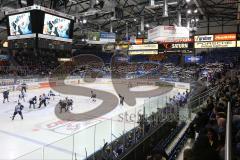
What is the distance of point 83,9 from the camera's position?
988 inches

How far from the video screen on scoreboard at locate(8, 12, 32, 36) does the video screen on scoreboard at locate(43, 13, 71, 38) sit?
573 millimetres

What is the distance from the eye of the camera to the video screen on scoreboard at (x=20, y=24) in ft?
30.9

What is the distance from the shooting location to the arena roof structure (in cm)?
1797

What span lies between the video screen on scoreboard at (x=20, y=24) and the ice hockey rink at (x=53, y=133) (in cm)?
390

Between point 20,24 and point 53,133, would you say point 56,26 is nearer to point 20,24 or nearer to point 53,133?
point 20,24

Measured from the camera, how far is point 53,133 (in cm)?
1033

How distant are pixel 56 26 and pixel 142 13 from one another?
14.1 metres

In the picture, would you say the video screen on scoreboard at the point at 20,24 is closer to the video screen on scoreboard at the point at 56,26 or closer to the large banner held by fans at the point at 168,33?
the video screen on scoreboard at the point at 56,26

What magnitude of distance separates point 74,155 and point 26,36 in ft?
17.2
